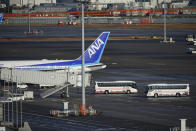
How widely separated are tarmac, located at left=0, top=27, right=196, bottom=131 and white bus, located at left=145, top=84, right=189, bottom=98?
1.05m

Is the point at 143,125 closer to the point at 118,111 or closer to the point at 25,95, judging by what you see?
the point at 118,111

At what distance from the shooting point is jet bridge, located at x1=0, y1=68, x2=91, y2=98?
78.6m

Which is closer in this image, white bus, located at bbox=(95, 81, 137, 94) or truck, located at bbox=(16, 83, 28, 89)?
white bus, located at bbox=(95, 81, 137, 94)

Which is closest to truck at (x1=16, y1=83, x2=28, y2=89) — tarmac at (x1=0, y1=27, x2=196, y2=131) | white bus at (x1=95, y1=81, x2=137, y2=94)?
tarmac at (x1=0, y1=27, x2=196, y2=131)

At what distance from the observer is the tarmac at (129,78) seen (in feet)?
199

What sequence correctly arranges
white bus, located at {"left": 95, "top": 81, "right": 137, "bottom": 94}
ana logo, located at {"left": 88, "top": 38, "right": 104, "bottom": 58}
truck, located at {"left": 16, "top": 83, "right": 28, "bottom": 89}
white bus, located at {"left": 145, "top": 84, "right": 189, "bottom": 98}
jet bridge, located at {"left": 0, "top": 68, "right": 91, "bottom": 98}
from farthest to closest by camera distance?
ana logo, located at {"left": 88, "top": 38, "right": 104, "bottom": 58} < truck, located at {"left": 16, "top": 83, "right": 28, "bottom": 89} < white bus, located at {"left": 95, "top": 81, "right": 137, "bottom": 94} < jet bridge, located at {"left": 0, "top": 68, "right": 91, "bottom": 98} < white bus, located at {"left": 145, "top": 84, "right": 189, "bottom": 98}

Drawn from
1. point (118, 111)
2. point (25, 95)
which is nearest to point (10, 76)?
point (25, 95)

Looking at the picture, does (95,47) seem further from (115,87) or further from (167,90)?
(167,90)

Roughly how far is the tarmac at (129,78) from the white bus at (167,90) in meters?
1.05

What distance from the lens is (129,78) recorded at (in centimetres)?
9719

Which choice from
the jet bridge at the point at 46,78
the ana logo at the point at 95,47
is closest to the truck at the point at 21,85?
the jet bridge at the point at 46,78

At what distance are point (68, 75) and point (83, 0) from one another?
20.4 meters

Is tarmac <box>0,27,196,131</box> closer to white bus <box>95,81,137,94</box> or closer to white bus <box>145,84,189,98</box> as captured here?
white bus <box>145,84,189,98</box>

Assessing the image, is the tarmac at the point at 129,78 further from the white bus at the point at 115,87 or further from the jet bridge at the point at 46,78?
the jet bridge at the point at 46,78
